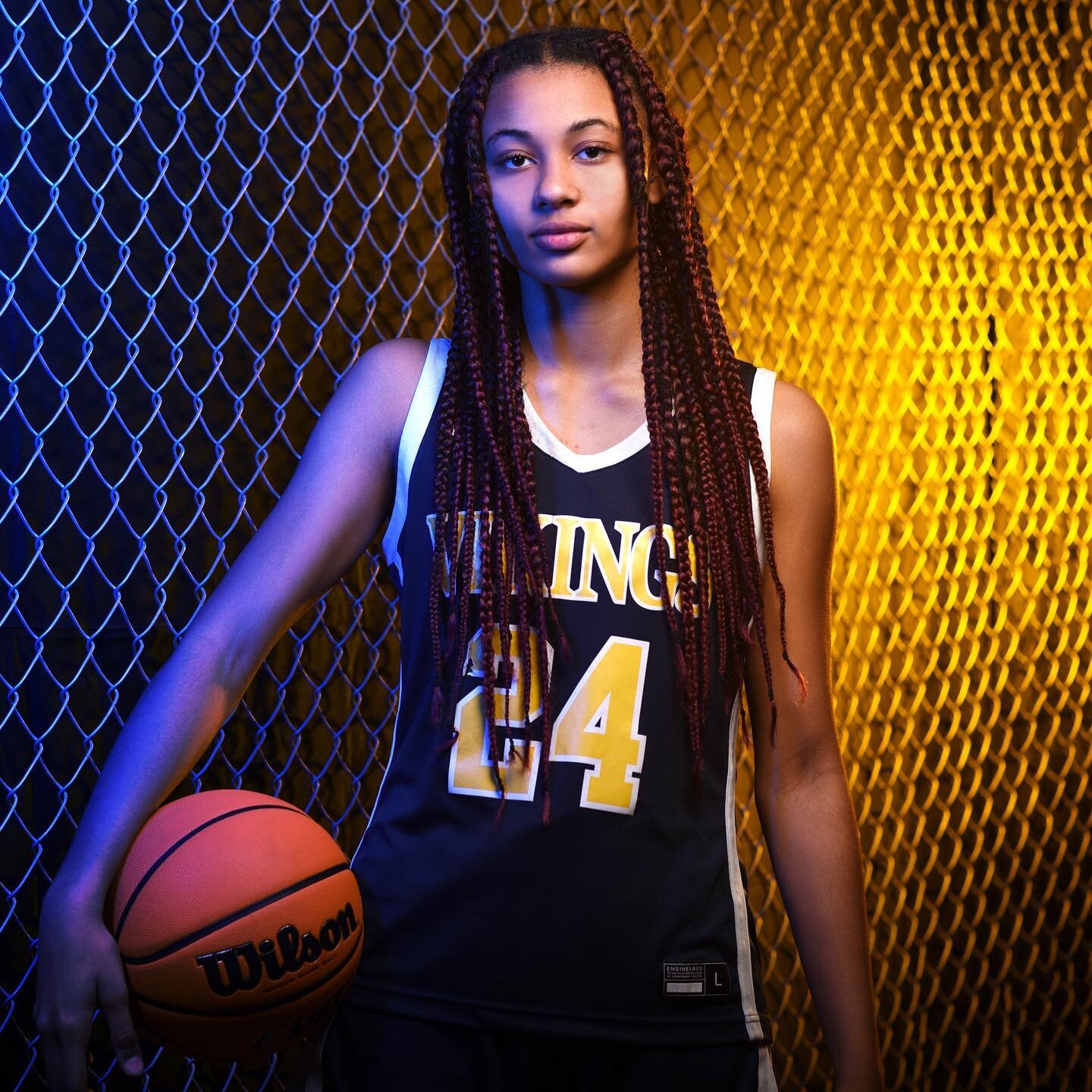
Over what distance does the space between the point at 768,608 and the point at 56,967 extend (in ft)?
2.35

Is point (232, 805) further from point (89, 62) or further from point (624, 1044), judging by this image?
point (89, 62)

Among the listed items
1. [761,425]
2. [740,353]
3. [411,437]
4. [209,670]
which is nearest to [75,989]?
[209,670]

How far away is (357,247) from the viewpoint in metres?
2.21

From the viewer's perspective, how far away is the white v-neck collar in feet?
3.53

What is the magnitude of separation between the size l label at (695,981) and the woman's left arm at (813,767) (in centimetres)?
14

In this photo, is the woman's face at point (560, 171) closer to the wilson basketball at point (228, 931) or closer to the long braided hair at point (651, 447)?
the long braided hair at point (651, 447)

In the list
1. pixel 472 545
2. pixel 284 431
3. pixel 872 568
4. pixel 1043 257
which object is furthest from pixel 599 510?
pixel 1043 257

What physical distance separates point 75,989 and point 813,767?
28.0 inches

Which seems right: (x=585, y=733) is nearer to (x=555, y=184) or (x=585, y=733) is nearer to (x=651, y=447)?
(x=651, y=447)

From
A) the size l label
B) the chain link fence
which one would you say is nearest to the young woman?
the size l label

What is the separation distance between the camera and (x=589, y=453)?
1084 mm

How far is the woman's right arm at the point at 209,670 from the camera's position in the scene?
86cm

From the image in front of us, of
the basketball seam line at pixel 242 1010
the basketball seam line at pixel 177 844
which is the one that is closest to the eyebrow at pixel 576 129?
the basketball seam line at pixel 177 844

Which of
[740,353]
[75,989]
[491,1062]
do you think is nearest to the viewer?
[75,989]
